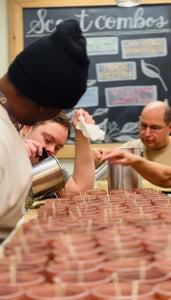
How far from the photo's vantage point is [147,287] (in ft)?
3.20

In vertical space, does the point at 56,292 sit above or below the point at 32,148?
above

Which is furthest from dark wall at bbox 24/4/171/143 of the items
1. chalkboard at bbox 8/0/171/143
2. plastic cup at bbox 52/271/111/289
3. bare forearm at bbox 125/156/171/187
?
plastic cup at bbox 52/271/111/289

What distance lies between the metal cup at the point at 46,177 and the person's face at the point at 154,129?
2.44m

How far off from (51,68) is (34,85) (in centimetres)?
10

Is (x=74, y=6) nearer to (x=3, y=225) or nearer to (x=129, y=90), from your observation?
(x=129, y=90)

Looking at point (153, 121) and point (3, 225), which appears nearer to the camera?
point (3, 225)

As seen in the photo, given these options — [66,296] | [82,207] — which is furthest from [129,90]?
[66,296]

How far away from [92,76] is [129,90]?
1.40ft

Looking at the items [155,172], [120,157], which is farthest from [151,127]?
[120,157]

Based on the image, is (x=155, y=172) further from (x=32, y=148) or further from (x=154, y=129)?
(x=32, y=148)

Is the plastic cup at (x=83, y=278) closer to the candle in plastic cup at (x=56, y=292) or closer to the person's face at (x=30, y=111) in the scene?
the candle in plastic cup at (x=56, y=292)

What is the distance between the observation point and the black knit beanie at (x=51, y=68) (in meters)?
1.89

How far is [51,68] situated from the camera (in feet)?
6.23

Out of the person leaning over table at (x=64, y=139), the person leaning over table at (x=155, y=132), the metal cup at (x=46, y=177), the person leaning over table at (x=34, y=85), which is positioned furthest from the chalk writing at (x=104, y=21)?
the person leaning over table at (x=34, y=85)
